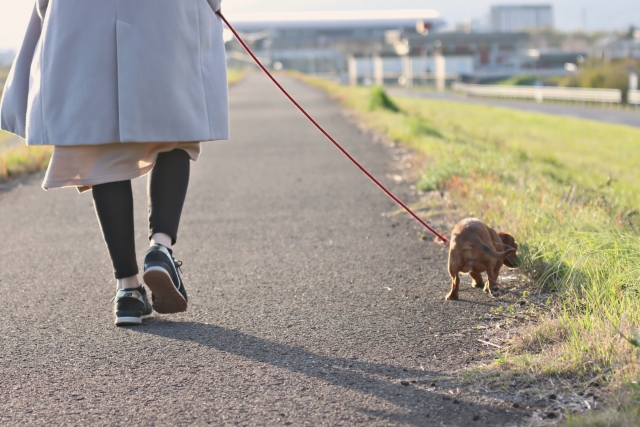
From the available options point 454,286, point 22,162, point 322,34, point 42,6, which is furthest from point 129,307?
point 322,34

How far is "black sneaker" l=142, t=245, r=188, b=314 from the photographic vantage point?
271cm

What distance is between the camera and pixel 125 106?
2723 mm

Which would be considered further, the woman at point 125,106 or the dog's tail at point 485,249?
the dog's tail at point 485,249

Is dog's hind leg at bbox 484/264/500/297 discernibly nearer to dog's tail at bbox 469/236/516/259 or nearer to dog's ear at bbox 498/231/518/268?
dog's tail at bbox 469/236/516/259

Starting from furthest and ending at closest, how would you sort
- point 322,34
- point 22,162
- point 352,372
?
point 322,34
point 22,162
point 352,372

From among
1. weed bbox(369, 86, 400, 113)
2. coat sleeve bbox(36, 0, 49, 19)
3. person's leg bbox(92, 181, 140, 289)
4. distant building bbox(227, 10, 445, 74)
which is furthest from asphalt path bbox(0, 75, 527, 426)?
distant building bbox(227, 10, 445, 74)

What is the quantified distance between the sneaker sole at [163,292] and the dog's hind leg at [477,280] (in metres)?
1.21

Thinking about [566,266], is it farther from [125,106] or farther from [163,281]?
[125,106]

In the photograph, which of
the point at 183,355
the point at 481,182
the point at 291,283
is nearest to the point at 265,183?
the point at 481,182

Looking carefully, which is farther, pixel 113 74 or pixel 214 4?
pixel 214 4

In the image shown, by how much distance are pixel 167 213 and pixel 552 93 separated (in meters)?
42.2

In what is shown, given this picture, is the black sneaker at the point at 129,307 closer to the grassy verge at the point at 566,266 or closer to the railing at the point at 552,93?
the grassy verge at the point at 566,266

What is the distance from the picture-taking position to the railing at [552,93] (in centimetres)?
3658

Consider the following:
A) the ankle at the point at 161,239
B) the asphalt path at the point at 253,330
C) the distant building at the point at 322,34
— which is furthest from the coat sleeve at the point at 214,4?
the distant building at the point at 322,34
